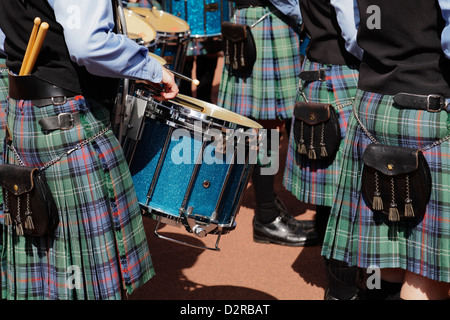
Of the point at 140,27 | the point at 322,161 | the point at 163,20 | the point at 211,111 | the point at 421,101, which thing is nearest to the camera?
the point at 421,101

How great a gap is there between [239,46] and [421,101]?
176 centimetres

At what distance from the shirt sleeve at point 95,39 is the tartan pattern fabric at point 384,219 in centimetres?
81

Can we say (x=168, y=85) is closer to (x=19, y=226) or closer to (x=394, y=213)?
(x=19, y=226)

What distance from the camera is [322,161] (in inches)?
120

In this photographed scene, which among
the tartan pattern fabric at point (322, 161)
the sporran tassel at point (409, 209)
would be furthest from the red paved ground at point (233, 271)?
the sporran tassel at point (409, 209)

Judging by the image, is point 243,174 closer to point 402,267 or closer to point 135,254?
point 135,254

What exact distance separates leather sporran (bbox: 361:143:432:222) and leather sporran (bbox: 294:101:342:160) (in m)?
0.68

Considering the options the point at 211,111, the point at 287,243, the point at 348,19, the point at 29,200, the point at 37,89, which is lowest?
the point at 287,243

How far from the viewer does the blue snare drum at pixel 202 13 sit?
4.81 meters

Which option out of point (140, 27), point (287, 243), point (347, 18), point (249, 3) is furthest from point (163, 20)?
point (347, 18)

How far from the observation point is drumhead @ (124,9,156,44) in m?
3.79

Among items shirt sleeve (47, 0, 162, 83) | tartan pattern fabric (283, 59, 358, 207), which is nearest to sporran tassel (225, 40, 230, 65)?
tartan pattern fabric (283, 59, 358, 207)

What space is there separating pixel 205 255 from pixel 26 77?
1.70 metres

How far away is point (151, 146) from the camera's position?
2441 millimetres
